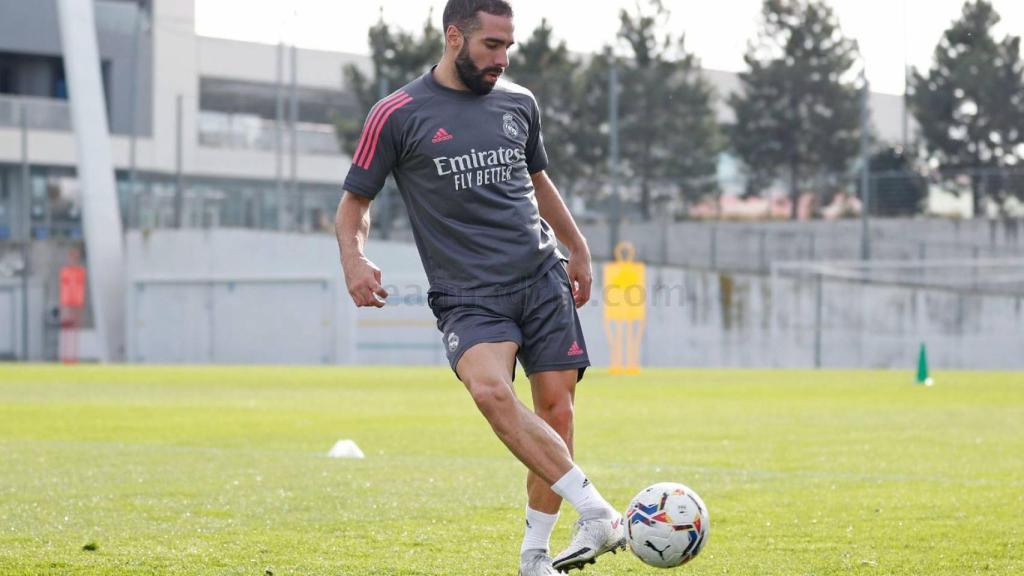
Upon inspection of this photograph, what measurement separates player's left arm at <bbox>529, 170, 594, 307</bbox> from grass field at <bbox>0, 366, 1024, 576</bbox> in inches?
41.3

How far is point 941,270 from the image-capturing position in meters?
36.4

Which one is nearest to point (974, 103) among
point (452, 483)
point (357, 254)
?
point (452, 483)

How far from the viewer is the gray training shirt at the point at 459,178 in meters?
5.80

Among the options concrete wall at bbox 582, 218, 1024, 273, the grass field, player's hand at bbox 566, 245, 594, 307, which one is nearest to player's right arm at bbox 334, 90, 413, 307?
player's hand at bbox 566, 245, 594, 307

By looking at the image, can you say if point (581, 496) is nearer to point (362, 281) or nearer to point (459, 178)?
point (362, 281)

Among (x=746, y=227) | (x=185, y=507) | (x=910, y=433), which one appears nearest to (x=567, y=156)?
(x=746, y=227)

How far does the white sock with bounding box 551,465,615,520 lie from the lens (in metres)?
5.47

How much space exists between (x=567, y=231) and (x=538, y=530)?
121 centimetres

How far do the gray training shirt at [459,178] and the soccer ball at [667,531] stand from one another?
94cm

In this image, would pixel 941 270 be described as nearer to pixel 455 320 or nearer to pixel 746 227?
pixel 746 227

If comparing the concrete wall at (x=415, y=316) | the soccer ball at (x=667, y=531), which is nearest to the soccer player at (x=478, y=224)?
the soccer ball at (x=667, y=531)

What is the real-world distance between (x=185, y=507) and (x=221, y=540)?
1.33m

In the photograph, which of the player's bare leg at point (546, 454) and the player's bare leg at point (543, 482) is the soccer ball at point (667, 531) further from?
the player's bare leg at point (543, 482)

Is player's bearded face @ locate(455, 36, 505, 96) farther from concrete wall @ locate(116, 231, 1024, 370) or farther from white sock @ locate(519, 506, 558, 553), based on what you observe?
concrete wall @ locate(116, 231, 1024, 370)
